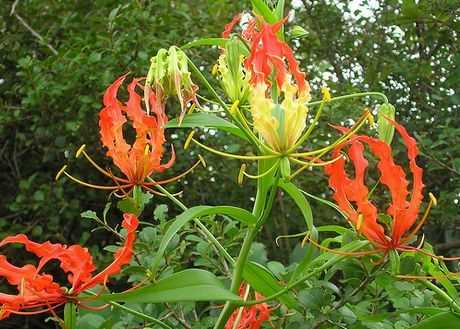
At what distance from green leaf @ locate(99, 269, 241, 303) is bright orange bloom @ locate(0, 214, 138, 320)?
84 millimetres

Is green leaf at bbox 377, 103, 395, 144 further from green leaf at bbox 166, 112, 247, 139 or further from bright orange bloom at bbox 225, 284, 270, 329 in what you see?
bright orange bloom at bbox 225, 284, 270, 329

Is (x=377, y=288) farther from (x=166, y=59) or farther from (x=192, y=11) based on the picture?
(x=192, y=11)

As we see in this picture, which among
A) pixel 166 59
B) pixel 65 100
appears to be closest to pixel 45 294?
pixel 166 59

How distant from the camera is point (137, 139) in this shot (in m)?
1.03

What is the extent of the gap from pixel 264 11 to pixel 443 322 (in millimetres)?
418

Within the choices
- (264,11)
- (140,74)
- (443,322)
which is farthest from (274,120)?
(140,74)

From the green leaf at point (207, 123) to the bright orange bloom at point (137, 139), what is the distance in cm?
4

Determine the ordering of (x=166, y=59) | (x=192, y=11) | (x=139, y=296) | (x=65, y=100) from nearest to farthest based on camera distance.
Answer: (x=139, y=296) < (x=166, y=59) < (x=65, y=100) < (x=192, y=11)

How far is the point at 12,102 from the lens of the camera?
10.5 ft

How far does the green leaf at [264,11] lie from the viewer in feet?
3.12

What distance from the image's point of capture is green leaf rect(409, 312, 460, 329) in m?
0.92

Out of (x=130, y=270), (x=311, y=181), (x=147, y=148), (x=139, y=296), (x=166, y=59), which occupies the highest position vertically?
(x=166, y=59)

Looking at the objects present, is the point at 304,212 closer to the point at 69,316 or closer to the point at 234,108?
the point at 234,108

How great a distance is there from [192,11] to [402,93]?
982 mm
